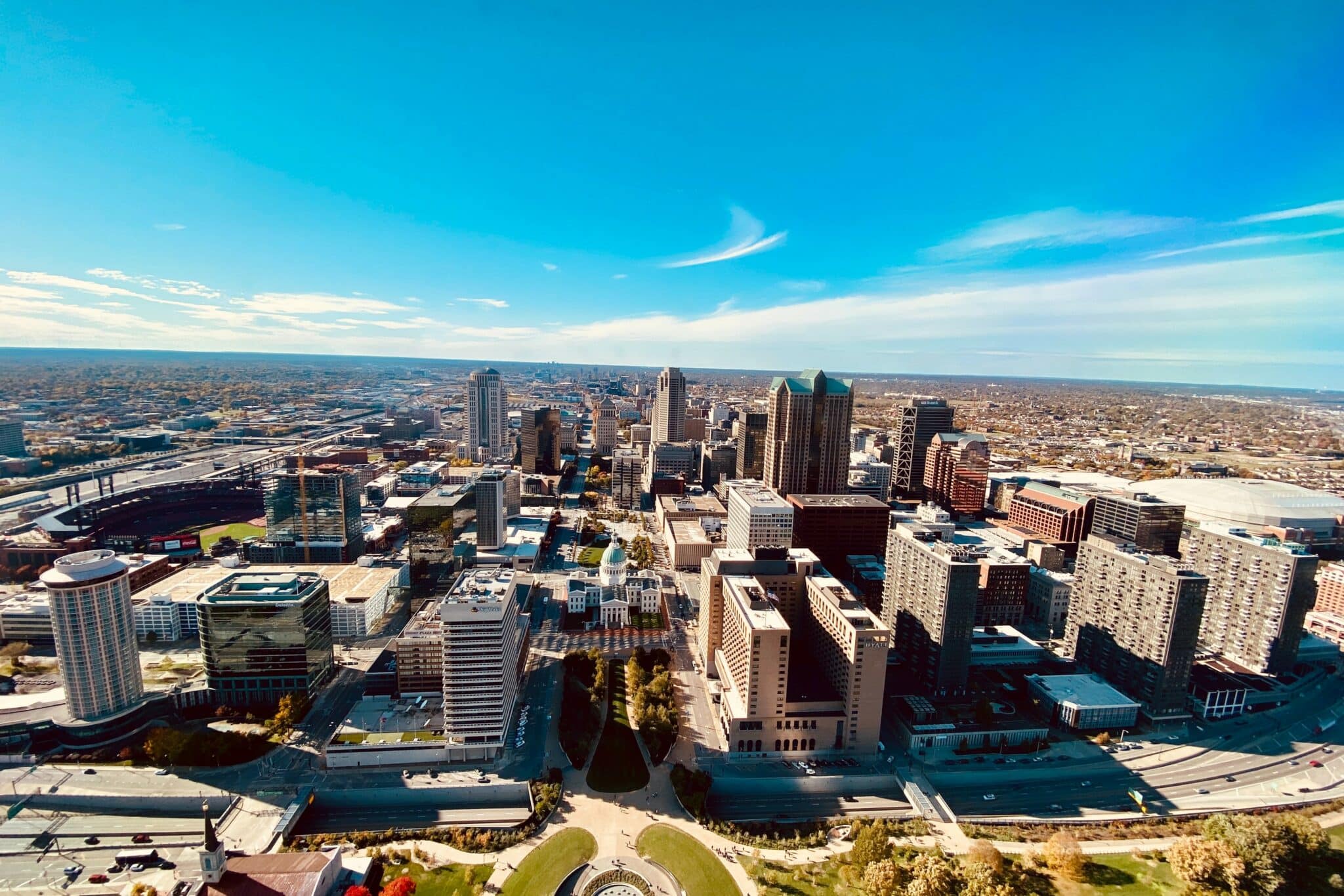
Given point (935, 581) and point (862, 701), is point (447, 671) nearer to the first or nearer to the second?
point (862, 701)

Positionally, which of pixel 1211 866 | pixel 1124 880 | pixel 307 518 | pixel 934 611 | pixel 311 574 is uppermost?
pixel 307 518

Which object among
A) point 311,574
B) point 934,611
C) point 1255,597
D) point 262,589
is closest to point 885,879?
point 934,611

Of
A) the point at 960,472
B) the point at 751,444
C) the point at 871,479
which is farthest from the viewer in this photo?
the point at 751,444

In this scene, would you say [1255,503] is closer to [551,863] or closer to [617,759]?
[617,759]

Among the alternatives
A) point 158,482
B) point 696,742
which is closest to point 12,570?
point 158,482

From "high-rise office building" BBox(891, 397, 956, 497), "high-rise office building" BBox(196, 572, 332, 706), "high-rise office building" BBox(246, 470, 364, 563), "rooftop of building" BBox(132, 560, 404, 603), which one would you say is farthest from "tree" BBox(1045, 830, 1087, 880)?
"high-rise office building" BBox(891, 397, 956, 497)

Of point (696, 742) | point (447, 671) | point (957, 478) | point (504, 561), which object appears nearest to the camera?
point (447, 671)
